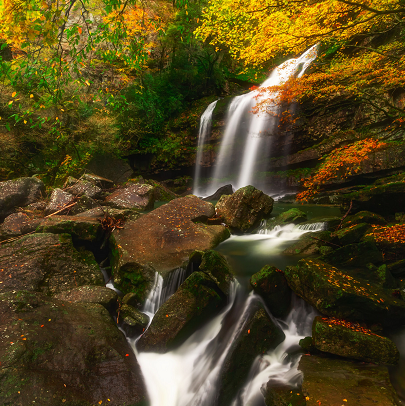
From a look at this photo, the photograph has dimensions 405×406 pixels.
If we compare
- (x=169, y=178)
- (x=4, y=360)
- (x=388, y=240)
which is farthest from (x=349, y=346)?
(x=169, y=178)

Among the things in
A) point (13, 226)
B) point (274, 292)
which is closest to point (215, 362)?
point (274, 292)

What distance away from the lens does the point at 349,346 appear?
10.00 feet

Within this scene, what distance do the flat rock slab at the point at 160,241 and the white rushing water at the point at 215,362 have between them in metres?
1.36

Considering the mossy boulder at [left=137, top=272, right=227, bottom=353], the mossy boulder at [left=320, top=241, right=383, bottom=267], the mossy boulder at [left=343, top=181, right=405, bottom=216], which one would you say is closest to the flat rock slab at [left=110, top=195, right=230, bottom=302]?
the mossy boulder at [left=137, top=272, right=227, bottom=353]

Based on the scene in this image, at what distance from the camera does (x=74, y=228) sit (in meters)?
5.89

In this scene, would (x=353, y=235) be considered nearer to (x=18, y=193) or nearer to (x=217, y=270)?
(x=217, y=270)

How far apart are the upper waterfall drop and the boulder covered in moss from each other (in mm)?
10474

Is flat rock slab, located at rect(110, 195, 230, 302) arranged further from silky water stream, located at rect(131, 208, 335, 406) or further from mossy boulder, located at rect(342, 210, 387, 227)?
mossy boulder, located at rect(342, 210, 387, 227)

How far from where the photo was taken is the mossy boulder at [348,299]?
353 centimetres

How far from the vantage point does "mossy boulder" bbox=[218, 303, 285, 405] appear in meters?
3.31

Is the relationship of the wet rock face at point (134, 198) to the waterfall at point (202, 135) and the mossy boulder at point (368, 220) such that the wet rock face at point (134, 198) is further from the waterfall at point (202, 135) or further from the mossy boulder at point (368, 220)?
the mossy boulder at point (368, 220)

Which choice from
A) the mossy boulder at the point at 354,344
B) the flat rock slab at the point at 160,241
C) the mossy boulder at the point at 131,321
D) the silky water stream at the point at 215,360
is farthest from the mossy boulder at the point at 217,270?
the mossy boulder at the point at 354,344

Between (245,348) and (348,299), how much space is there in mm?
1575

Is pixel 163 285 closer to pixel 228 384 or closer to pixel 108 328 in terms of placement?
pixel 108 328
